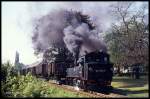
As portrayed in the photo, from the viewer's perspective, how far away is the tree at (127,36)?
46.7 meters

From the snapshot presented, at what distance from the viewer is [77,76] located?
104 ft

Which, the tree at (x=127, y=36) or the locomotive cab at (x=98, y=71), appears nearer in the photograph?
the locomotive cab at (x=98, y=71)

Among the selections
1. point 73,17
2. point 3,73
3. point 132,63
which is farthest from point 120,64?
point 3,73

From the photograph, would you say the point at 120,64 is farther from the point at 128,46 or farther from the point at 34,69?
the point at 34,69

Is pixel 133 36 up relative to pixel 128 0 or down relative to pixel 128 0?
down

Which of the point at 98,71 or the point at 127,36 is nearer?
the point at 98,71

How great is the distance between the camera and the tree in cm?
4666

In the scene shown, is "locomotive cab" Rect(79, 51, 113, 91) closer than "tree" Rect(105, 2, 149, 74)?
Yes

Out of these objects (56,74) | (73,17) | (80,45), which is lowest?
(56,74)

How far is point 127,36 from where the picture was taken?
5069 centimetres

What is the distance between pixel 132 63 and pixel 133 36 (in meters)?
8.85

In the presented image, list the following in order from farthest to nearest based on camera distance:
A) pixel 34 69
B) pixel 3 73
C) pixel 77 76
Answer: pixel 34 69 → pixel 3 73 → pixel 77 76

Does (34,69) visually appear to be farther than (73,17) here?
Yes

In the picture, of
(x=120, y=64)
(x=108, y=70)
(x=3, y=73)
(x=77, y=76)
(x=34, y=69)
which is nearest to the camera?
(x=108, y=70)
